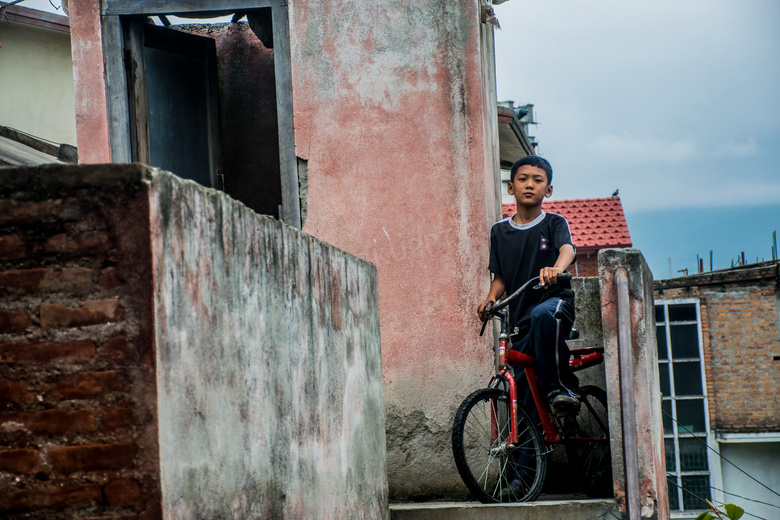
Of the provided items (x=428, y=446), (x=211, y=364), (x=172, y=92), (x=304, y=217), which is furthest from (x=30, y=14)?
(x=211, y=364)

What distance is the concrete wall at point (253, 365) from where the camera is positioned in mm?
2338

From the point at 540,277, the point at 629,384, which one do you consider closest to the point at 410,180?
the point at 540,277

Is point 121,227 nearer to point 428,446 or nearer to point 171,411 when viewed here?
point 171,411

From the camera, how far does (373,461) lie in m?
4.62

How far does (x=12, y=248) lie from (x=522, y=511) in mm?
3322

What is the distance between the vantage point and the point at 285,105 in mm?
6227

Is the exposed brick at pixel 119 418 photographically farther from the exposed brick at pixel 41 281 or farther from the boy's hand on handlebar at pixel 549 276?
the boy's hand on handlebar at pixel 549 276

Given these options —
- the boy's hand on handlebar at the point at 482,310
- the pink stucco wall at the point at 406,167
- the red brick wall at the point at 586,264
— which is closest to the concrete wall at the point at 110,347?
Result: the boy's hand on handlebar at the point at 482,310

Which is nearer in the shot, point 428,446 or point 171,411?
point 171,411

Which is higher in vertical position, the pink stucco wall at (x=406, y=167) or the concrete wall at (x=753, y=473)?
the pink stucco wall at (x=406, y=167)

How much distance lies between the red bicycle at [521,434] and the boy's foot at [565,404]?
0.42 ft

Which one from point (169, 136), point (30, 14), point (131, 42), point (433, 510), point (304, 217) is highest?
point (30, 14)

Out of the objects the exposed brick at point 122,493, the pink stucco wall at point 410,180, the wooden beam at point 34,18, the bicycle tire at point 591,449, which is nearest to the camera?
the exposed brick at point 122,493

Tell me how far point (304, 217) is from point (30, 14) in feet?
33.3
